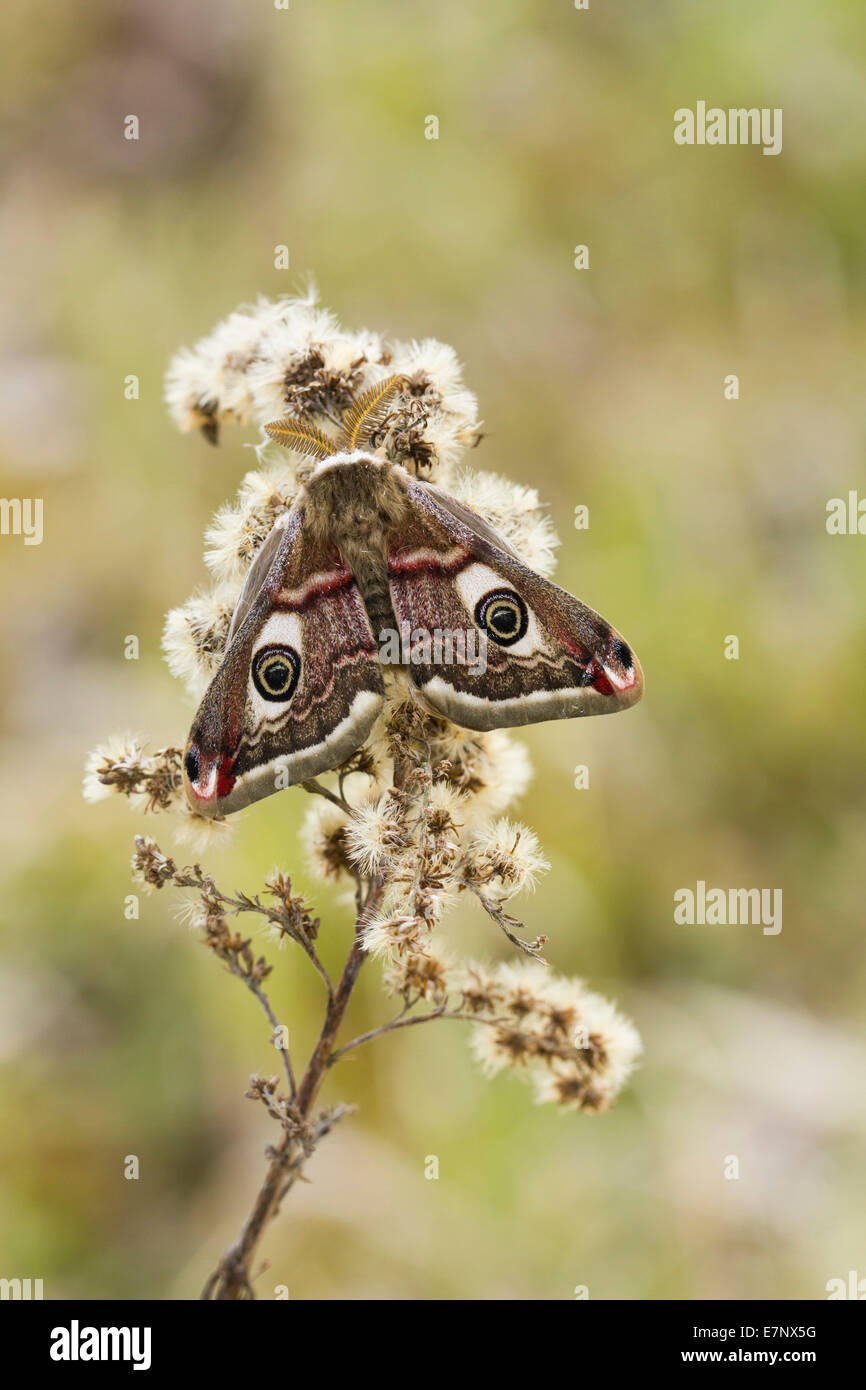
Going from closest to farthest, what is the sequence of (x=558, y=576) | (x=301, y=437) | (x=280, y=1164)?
(x=280, y=1164) < (x=301, y=437) < (x=558, y=576)

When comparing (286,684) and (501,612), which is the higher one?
(501,612)

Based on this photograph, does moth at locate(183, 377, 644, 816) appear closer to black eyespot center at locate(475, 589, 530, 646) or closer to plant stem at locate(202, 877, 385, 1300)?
black eyespot center at locate(475, 589, 530, 646)

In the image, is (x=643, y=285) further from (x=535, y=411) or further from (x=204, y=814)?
(x=204, y=814)

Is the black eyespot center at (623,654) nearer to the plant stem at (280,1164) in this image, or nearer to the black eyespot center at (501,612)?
the black eyespot center at (501,612)

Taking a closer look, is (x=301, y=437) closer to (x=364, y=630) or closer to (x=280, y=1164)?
(x=364, y=630)

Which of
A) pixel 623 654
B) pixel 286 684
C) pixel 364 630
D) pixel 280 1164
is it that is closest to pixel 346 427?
pixel 364 630

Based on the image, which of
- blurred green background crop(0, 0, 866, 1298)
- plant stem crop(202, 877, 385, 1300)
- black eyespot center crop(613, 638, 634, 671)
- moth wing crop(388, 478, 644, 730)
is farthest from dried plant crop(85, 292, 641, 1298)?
blurred green background crop(0, 0, 866, 1298)
